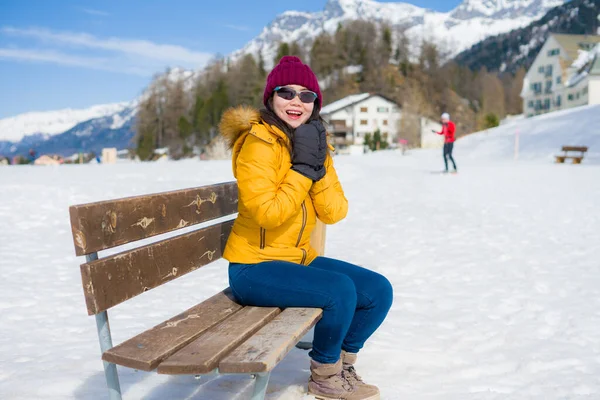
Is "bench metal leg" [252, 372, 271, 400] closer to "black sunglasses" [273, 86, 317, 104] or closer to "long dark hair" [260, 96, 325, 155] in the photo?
"long dark hair" [260, 96, 325, 155]

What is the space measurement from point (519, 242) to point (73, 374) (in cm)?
602

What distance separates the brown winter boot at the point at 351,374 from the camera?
122 inches

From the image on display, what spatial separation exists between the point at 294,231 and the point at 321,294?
453mm

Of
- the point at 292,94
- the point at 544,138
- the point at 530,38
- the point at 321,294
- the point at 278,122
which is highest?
the point at 530,38

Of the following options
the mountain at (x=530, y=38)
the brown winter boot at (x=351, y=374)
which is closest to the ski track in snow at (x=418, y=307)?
the brown winter boot at (x=351, y=374)

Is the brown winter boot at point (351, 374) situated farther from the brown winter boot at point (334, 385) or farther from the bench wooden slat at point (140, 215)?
the bench wooden slat at point (140, 215)

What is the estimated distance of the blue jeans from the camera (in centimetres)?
287

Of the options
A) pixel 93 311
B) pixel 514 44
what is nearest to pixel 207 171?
pixel 93 311

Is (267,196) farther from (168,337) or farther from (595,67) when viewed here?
(595,67)

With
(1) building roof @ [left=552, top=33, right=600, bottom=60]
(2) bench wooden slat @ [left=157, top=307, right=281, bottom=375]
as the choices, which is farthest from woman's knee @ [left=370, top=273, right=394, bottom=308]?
(1) building roof @ [left=552, top=33, right=600, bottom=60]

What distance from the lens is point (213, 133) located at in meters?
102

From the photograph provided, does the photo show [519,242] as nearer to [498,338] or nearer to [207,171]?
[498,338]

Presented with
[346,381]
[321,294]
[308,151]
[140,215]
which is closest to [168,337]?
[140,215]

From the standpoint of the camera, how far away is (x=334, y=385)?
3.03 metres
